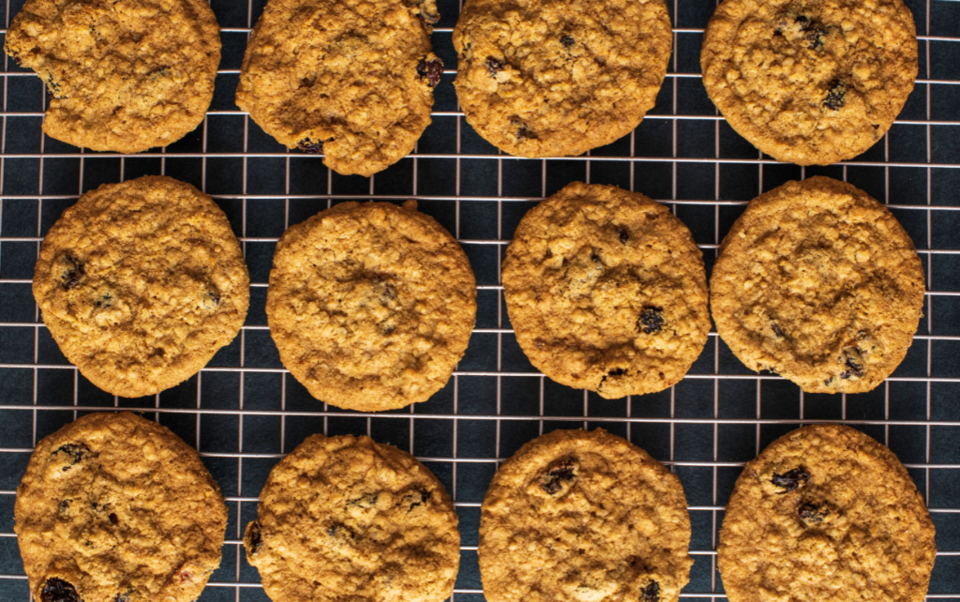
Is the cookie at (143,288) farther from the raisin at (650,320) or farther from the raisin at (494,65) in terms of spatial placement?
the raisin at (650,320)

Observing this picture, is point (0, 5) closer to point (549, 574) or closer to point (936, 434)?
point (549, 574)

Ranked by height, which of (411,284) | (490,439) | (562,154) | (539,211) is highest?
(562,154)

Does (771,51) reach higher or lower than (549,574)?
higher

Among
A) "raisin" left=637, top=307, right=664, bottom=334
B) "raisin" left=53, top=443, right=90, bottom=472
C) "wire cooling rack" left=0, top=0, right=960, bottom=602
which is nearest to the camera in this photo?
"raisin" left=637, top=307, right=664, bottom=334

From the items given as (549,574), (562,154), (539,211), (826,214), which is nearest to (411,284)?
(539,211)

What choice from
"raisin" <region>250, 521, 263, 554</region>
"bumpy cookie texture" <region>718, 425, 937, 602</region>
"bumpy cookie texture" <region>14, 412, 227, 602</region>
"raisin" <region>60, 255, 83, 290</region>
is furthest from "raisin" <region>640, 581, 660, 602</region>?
"raisin" <region>60, 255, 83, 290</region>

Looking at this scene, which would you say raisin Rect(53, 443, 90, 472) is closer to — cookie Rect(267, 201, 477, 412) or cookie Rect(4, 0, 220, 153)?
cookie Rect(267, 201, 477, 412)

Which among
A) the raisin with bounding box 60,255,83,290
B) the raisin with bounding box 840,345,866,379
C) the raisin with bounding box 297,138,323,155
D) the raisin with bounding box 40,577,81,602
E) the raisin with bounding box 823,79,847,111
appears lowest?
the raisin with bounding box 40,577,81,602

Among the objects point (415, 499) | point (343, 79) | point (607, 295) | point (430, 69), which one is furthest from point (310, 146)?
point (415, 499)
